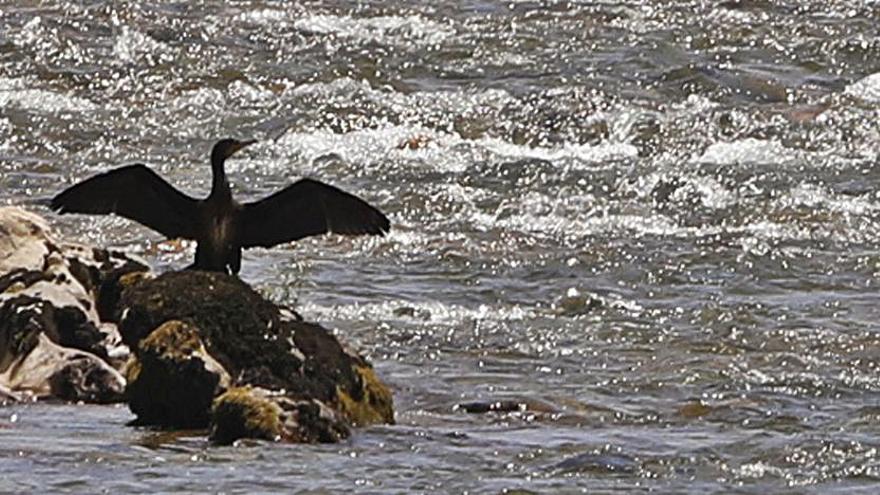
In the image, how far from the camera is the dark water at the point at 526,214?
829 centimetres

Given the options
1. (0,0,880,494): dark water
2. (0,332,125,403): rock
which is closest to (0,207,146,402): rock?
(0,332,125,403): rock

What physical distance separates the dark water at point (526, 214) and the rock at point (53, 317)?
376mm

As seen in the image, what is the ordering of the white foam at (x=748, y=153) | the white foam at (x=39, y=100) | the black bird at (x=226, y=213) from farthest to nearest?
the white foam at (x=39, y=100) < the white foam at (x=748, y=153) < the black bird at (x=226, y=213)

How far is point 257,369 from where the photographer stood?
28.3 feet

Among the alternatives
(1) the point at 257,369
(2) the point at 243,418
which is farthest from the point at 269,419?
(1) the point at 257,369

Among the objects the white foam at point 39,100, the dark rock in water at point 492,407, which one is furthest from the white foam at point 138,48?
the dark rock in water at point 492,407

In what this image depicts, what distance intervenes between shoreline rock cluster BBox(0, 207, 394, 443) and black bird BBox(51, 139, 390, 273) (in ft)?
1.72

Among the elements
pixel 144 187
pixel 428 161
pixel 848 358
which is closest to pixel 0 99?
pixel 428 161

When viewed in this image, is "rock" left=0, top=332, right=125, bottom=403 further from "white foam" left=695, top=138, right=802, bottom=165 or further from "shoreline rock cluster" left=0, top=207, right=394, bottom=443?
"white foam" left=695, top=138, right=802, bottom=165

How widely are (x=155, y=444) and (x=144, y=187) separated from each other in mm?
2766

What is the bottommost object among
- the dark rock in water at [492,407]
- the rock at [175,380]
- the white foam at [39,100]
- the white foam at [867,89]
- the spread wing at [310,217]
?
the dark rock in water at [492,407]

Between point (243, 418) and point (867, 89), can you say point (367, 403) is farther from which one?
point (867, 89)

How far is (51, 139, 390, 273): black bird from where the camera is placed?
35.1ft

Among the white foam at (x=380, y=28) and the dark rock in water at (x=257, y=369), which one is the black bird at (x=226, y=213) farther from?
the white foam at (x=380, y=28)
